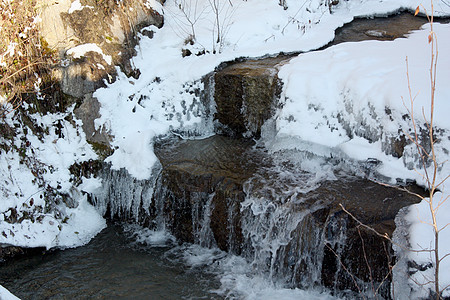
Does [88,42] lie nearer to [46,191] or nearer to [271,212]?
[46,191]

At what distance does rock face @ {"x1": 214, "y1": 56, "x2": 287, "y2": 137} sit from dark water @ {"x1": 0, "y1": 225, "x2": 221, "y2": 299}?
2297mm

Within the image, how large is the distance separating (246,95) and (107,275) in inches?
126

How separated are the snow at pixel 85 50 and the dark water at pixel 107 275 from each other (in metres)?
2.85

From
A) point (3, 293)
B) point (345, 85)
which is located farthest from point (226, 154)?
point (3, 293)

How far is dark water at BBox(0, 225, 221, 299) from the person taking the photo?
178 inches

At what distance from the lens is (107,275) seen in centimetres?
480

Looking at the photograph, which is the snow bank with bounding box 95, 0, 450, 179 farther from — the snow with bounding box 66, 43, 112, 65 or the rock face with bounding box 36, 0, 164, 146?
the snow with bounding box 66, 43, 112, 65

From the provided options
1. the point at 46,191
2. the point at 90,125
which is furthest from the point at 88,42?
the point at 46,191

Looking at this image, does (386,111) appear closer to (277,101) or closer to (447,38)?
(277,101)

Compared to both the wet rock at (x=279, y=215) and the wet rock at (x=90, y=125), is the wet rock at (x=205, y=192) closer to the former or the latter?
the wet rock at (x=279, y=215)

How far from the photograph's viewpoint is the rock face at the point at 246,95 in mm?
6008

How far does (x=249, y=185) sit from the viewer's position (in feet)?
16.2

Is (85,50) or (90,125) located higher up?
(85,50)

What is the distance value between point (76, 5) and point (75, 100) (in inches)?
62.0
